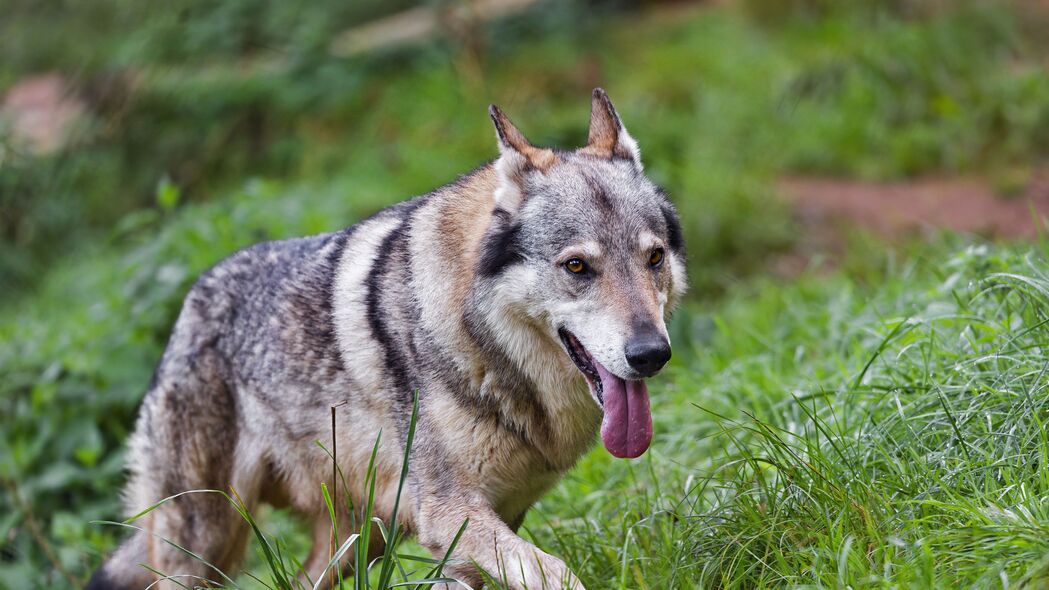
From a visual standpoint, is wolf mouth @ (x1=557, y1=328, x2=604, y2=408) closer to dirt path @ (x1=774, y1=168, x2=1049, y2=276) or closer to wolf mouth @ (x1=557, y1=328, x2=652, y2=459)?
wolf mouth @ (x1=557, y1=328, x2=652, y2=459)

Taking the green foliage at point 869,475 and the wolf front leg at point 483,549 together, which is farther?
the wolf front leg at point 483,549

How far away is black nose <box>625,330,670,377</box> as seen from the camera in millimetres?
3166

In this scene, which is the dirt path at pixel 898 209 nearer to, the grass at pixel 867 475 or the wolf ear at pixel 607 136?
the grass at pixel 867 475

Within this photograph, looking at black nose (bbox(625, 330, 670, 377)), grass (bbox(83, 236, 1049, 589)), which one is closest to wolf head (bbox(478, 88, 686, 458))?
black nose (bbox(625, 330, 670, 377))

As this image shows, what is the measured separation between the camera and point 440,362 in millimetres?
3594

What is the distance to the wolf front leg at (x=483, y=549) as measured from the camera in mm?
3145

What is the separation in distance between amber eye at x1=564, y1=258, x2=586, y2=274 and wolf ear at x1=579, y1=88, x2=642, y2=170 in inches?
24.3

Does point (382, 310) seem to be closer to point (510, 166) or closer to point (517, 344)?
point (517, 344)

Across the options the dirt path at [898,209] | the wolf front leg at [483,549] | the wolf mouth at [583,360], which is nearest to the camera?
the wolf front leg at [483,549]

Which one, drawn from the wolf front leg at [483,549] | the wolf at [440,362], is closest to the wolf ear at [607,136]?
the wolf at [440,362]

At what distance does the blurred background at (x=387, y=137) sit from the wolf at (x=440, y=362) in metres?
1.61

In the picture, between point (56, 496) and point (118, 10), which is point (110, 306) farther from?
point (118, 10)

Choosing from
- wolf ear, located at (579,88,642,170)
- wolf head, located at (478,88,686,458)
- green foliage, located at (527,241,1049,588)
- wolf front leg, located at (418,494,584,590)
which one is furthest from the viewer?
wolf ear, located at (579,88,642,170)

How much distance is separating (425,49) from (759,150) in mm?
4846
